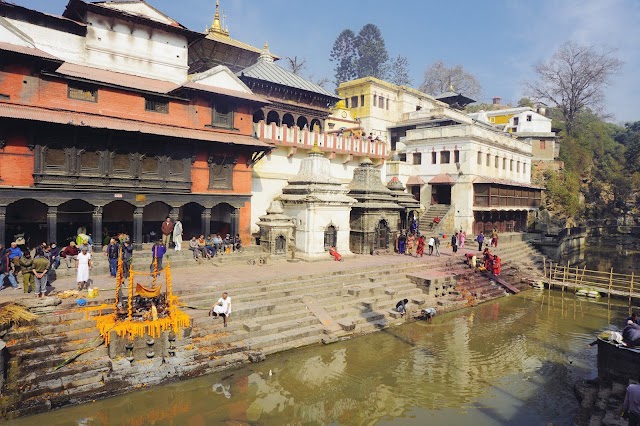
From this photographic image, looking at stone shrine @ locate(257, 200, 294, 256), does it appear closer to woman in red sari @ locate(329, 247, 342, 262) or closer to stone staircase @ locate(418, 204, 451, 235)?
woman in red sari @ locate(329, 247, 342, 262)

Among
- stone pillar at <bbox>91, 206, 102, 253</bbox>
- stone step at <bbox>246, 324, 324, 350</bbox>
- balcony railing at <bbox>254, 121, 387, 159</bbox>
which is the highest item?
balcony railing at <bbox>254, 121, 387, 159</bbox>

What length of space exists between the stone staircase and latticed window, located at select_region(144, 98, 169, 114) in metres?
21.5

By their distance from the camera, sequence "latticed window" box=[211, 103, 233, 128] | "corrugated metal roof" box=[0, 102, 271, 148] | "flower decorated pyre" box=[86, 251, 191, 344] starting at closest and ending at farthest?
"flower decorated pyre" box=[86, 251, 191, 344] < "corrugated metal roof" box=[0, 102, 271, 148] < "latticed window" box=[211, 103, 233, 128]

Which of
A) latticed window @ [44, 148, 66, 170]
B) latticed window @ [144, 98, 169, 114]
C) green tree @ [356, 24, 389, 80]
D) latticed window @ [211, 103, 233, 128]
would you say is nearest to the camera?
latticed window @ [44, 148, 66, 170]

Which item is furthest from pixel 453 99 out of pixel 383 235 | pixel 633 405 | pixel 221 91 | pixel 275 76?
pixel 633 405

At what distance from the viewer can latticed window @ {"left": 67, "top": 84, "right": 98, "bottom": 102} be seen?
696 inches

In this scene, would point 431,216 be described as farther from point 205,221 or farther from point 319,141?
point 205,221

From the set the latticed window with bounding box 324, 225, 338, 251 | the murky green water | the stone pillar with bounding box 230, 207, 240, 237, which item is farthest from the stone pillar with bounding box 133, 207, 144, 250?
the murky green water

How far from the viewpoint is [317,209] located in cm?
2234

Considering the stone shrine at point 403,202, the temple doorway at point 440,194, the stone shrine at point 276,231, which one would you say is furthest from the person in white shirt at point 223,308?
the temple doorway at point 440,194

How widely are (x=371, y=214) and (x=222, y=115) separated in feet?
32.8

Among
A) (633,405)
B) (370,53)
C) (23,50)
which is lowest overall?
(633,405)

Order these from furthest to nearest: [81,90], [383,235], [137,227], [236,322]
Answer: [383,235]
[137,227]
[81,90]
[236,322]

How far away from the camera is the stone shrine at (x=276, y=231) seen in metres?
22.1
